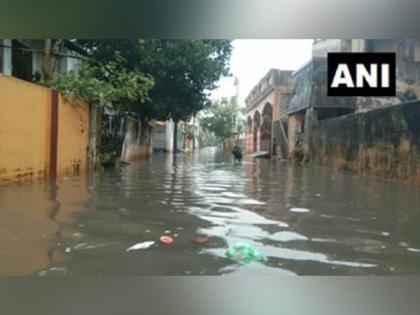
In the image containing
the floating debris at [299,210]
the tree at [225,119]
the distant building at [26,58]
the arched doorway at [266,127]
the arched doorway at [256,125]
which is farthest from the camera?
the arched doorway at [256,125]

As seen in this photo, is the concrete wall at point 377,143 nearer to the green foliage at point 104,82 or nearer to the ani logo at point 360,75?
the green foliage at point 104,82

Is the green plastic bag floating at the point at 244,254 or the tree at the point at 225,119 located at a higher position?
the tree at the point at 225,119

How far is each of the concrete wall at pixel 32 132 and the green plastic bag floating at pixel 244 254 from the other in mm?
3721

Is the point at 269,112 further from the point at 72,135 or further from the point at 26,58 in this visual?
the point at 72,135

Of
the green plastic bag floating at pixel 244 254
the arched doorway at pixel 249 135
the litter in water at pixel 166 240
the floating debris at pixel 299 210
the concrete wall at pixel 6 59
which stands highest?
the concrete wall at pixel 6 59

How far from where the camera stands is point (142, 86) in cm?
779

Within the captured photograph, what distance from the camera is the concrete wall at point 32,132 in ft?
19.3

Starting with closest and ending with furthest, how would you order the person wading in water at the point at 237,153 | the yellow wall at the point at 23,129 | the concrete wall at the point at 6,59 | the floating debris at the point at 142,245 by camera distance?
the floating debris at the point at 142,245
the yellow wall at the point at 23,129
the concrete wall at the point at 6,59
the person wading in water at the point at 237,153

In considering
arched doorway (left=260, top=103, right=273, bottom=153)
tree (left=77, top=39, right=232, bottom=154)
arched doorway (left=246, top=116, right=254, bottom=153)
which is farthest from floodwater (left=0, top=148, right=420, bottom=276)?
arched doorway (left=260, top=103, right=273, bottom=153)

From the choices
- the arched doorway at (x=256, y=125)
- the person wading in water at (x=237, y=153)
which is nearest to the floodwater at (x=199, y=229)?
the person wading in water at (x=237, y=153)

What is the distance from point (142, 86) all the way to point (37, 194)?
2.96m

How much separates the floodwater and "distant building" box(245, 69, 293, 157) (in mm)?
8834

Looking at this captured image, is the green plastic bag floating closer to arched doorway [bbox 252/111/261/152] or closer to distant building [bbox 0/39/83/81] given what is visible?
distant building [bbox 0/39/83/81]

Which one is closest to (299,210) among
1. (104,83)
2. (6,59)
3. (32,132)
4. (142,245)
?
(142,245)
